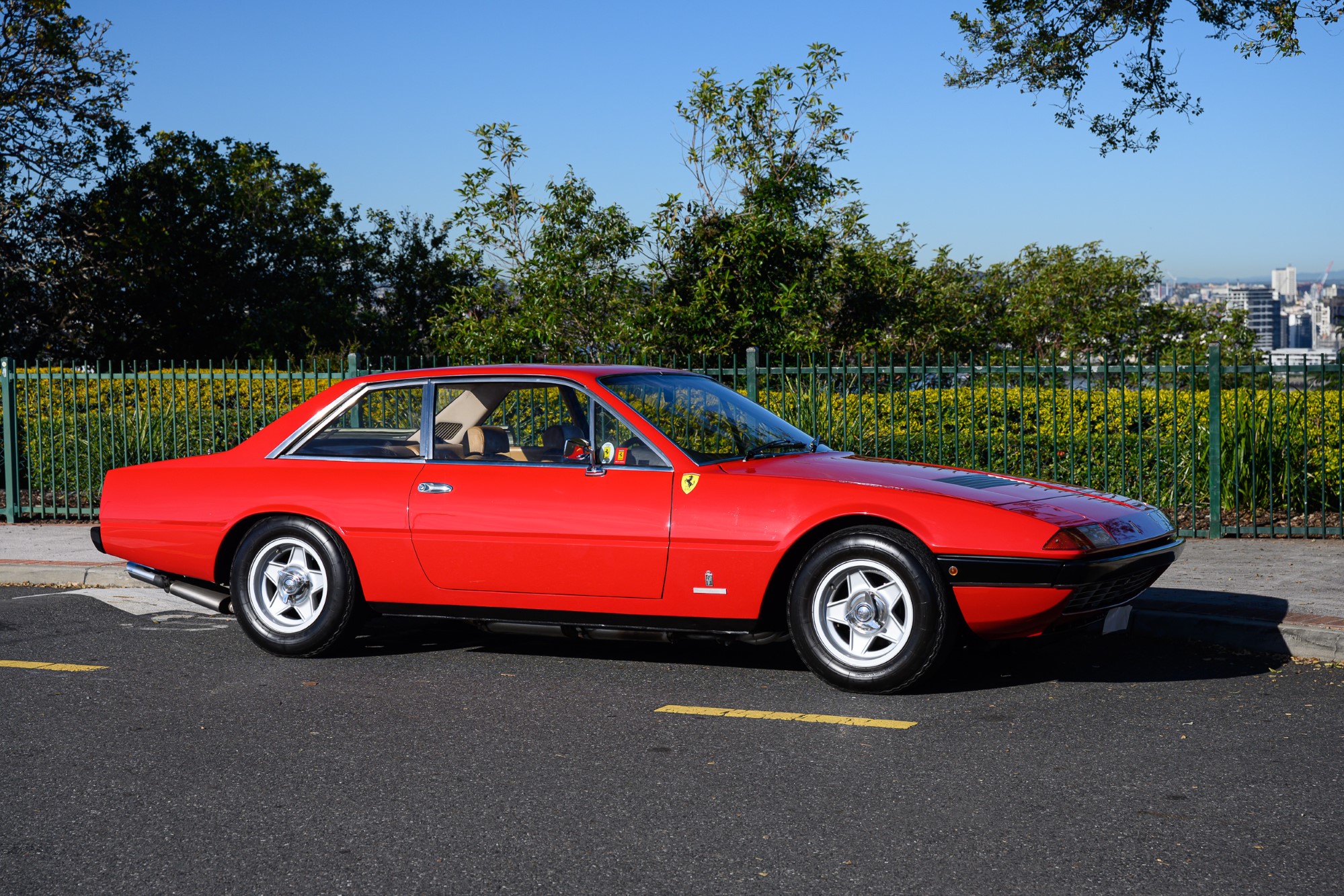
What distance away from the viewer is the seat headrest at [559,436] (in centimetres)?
651

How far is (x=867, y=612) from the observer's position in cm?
588

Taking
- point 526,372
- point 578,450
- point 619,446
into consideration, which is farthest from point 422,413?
point 619,446

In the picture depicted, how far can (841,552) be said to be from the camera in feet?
19.3

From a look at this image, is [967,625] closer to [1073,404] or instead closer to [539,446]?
[539,446]

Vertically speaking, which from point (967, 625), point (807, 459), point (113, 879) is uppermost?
point (807, 459)

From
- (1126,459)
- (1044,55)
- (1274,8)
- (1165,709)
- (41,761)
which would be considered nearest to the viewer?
(41,761)

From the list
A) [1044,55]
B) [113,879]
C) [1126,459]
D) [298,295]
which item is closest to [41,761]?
[113,879]

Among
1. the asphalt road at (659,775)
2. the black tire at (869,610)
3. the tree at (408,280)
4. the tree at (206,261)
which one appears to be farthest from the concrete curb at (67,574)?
the tree at (408,280)

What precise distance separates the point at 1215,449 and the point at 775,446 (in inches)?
235

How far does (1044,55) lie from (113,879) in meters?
14.0

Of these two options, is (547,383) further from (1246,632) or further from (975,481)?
(1246,632)

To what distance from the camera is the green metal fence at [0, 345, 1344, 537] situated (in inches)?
440

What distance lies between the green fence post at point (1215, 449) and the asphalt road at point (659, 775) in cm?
437

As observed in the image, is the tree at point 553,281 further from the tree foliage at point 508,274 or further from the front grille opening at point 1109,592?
the front grille opening at point 1109,592
